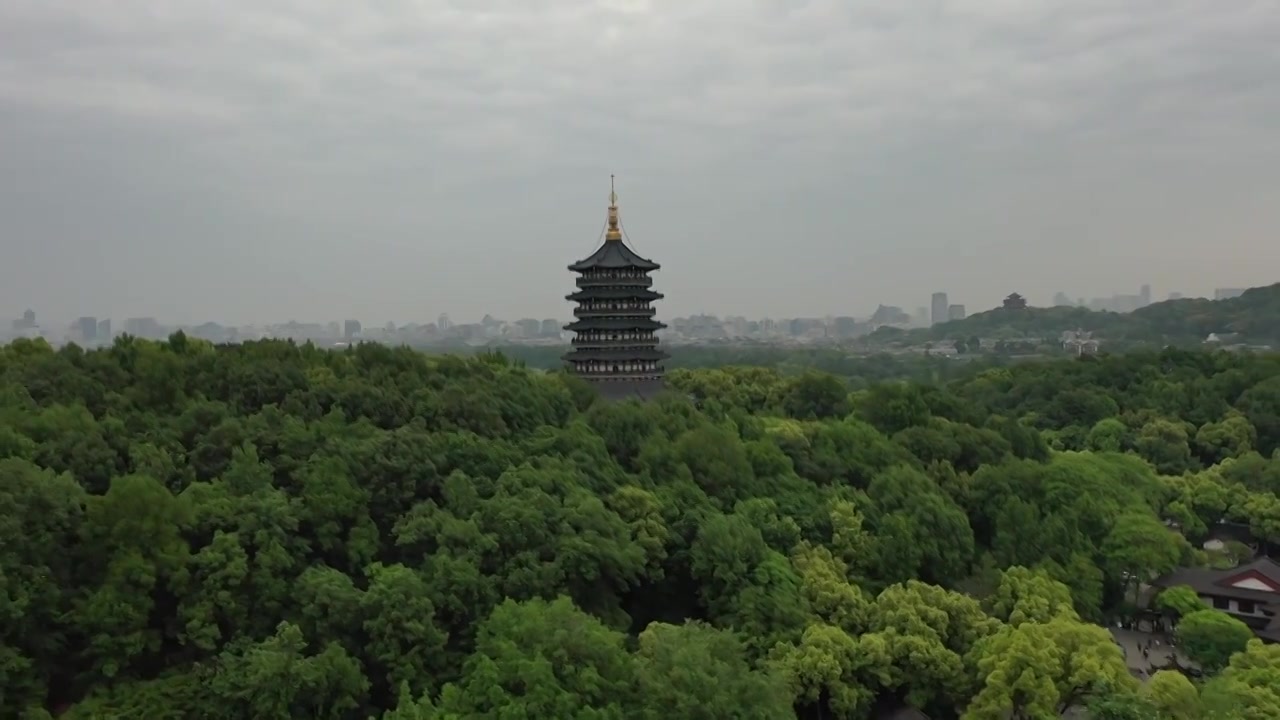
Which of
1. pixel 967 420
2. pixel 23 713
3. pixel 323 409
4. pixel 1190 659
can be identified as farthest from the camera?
pixel 967 420

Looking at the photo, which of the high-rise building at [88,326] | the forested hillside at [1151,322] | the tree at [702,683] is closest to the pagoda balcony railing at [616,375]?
the tree at [702,683]

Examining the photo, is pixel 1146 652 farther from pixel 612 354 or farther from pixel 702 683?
pixel 612 354

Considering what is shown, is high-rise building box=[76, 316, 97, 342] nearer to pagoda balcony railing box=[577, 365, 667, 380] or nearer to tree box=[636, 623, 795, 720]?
pagoda balcony railing box=[577, 365, 667, 380]

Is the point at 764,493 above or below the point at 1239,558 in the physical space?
above

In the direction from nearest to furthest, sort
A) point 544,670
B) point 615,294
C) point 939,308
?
point 544,670
point 615,294
point 939,308

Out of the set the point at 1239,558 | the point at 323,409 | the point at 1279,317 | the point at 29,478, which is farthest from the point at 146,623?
the point at 1279,317

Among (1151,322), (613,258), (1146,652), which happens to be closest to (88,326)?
(613,258)

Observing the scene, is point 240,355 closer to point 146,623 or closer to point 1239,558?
point 146,623

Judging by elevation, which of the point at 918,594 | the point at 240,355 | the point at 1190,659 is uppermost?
the point at 240,355
